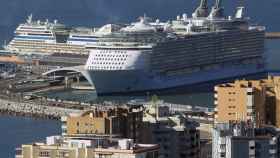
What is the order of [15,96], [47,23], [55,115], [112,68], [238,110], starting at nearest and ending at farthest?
[238,110] < [55,115] < [15,96] < [112,68] < [47,23]

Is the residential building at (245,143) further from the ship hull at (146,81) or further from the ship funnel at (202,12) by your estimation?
the ship funnel at (202,12)

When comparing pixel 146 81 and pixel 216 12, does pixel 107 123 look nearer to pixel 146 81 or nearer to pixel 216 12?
pixel 146 81

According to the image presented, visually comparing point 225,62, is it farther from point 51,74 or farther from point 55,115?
point 55,115

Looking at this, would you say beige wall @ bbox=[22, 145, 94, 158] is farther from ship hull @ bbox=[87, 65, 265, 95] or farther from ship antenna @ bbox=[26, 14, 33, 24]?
ship antenna @ bbox=[26, 14, 33, 24]

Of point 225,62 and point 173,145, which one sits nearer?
point 173,145

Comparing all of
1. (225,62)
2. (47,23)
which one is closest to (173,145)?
(225,62)

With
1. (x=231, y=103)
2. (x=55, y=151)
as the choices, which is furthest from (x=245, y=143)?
(x=231, y=103)

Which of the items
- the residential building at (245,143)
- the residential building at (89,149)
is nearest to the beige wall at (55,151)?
the residential building at (89,149)

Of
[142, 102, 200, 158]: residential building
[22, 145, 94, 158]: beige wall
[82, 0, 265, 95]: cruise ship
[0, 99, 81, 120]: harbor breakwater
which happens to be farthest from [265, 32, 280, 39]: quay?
[22, 145, 94, 158]: beige wall
